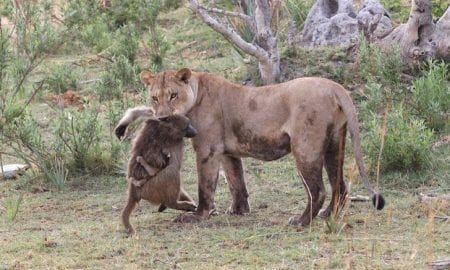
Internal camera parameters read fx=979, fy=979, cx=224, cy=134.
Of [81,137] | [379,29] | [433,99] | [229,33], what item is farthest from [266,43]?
[81,137]

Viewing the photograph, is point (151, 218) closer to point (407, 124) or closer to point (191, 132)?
point (191, 132)

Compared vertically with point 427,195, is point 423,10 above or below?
above

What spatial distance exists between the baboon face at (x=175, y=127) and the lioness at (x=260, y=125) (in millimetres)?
122

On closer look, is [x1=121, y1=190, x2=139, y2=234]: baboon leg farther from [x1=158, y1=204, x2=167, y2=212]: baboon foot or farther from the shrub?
the shrub

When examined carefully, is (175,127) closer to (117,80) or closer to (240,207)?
(240,207)

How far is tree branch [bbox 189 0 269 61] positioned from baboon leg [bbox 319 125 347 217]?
2748 millimetres

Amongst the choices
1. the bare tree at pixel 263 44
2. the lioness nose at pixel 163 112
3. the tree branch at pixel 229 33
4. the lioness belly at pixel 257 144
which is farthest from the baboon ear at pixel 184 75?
the bare tree at pixel 263 44

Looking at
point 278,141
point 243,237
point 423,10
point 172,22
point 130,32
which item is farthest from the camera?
point 172,22

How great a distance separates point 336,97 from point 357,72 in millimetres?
3692

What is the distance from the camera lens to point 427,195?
7.76 m

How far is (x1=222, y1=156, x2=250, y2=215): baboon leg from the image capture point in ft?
25.2

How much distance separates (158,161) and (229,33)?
291cm

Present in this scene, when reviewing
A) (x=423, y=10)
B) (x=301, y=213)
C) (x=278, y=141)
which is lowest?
(x=301, y=213)

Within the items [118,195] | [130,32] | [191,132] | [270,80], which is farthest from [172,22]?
[191,132]
